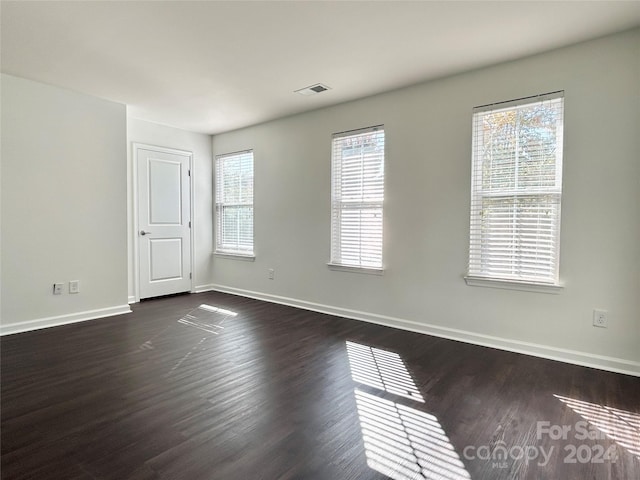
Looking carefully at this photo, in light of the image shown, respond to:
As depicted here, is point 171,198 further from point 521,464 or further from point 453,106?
point 521,464

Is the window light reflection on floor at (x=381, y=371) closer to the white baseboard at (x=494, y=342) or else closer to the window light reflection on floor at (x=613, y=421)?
the white baseboard at (x=494, y=342)

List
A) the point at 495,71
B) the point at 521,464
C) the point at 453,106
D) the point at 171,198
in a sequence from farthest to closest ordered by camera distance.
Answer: the point at 171,198
the point at 453,106
the point at 495,71
the point at 521,464

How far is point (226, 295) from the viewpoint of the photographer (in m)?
5.45

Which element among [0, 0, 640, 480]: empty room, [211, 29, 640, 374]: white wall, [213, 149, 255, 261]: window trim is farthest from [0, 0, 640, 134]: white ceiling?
[213, 149, 255, 261]: window trim

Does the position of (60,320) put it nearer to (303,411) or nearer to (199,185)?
(199,185)

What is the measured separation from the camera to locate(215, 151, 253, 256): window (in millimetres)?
5340

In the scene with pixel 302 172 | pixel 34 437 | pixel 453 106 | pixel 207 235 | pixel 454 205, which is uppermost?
pixel 453 106

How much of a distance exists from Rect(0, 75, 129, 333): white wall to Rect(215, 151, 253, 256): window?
160 centimetres

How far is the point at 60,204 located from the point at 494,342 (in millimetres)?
4579

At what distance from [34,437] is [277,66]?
3105 millimetres

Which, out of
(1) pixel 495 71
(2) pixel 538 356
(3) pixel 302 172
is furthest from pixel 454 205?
(3) pixel 302 172

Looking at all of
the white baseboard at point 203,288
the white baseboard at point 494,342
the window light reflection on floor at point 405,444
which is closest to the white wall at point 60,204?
the white baseboard at point 203,288

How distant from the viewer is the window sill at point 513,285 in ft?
9.50

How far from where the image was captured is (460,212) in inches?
132
